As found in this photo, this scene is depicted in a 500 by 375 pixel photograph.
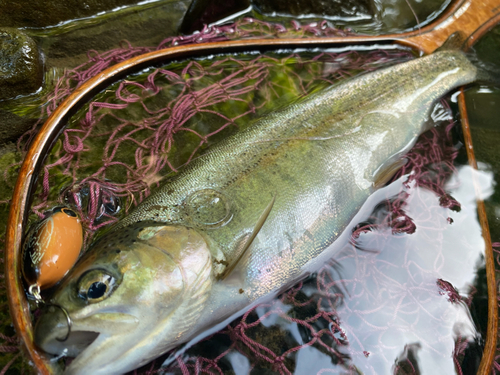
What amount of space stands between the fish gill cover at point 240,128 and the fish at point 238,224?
0.58 feet

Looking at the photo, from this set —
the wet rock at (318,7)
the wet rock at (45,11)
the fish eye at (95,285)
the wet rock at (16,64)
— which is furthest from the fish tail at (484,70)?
the wet rock at (16,64)

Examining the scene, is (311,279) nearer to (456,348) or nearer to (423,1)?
(456,348)

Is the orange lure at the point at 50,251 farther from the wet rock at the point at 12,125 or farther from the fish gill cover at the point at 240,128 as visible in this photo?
the wet rock at the point at 12,125

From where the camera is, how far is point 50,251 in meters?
1.55

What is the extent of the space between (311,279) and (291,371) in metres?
0.56

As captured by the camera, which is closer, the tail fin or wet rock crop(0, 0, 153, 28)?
the tail fin

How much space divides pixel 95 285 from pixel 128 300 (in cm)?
17

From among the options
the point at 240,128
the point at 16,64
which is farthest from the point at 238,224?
the point at 16,64

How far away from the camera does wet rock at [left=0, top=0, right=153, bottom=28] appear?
299cm

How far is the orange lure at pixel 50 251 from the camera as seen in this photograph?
60.2 inches

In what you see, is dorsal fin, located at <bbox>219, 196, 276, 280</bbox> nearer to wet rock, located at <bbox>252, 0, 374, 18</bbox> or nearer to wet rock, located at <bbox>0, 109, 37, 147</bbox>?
wet rock, located at <bbox>0, 109, 37, 147</bbox>

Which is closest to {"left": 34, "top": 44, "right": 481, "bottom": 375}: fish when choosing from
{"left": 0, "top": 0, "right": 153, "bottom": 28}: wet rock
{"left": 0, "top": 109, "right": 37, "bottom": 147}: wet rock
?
{"left": 0, "top": 109, "right": 37, "bottom": 147}: wet rock

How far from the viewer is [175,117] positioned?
2482 millimetres

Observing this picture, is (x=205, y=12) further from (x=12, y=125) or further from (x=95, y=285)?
(x=95, y=285)
